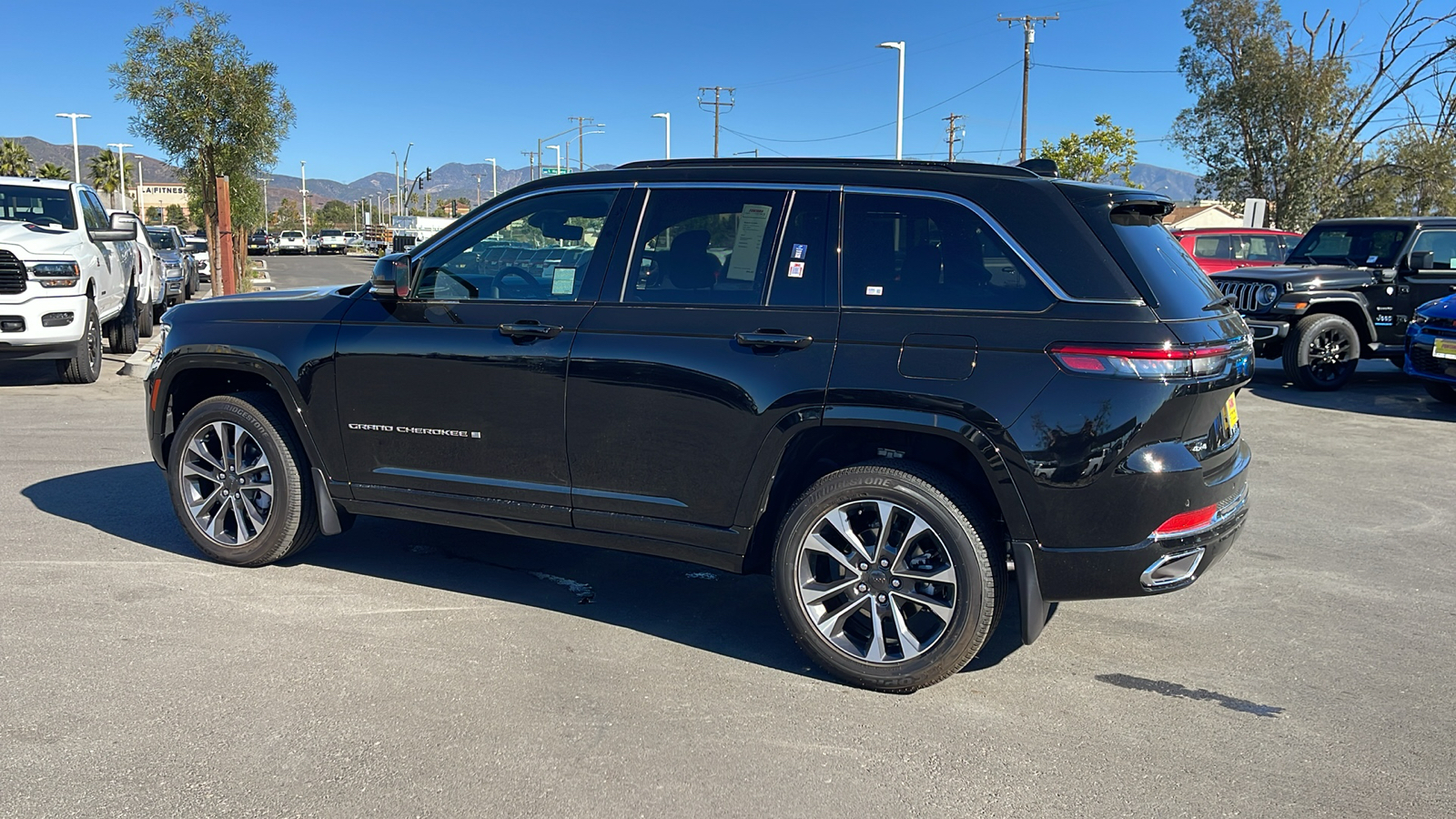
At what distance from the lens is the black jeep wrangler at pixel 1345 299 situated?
11.9 metres

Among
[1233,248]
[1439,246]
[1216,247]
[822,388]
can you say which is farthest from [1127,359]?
[1233,248]

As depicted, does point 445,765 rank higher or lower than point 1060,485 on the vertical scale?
lower

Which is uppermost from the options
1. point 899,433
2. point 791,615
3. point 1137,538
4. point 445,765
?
point 899,433

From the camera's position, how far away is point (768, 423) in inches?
158

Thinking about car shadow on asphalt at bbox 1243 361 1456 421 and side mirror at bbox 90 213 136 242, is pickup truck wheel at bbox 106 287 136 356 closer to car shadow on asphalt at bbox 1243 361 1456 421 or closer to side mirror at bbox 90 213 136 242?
side mirror at bbox 90 213 136 242

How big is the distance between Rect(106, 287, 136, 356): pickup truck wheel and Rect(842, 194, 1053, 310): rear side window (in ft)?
39.6

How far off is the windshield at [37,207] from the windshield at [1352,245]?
14446mm

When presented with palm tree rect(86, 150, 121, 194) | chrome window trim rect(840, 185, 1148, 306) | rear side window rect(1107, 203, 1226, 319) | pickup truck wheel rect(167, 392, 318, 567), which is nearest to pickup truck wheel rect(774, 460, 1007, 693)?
chrome window trim rect(840, 185, 1148, 306)

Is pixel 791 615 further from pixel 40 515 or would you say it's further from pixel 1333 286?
pixel 1333 286

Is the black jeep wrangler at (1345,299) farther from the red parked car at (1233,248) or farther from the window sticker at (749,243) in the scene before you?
the window sticker at (749,243)

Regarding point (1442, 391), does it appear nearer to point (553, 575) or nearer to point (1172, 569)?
point (1172, 569)

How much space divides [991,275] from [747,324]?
2.98 ft

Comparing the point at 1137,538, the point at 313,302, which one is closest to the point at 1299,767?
the point at 1137,538

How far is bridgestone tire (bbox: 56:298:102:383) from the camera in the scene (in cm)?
1095
